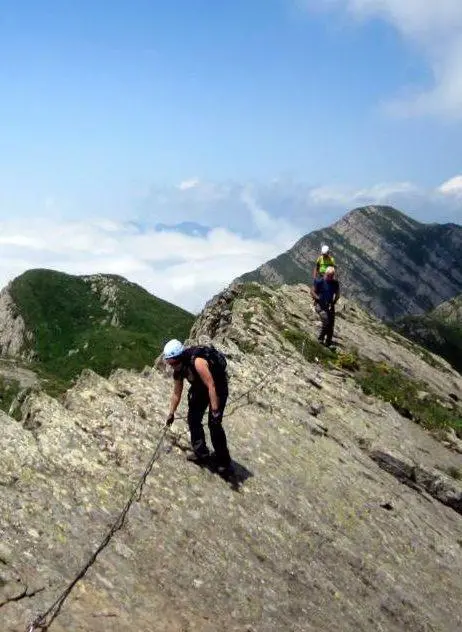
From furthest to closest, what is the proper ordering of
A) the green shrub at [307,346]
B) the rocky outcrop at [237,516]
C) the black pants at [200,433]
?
1. the green shrub at [307,346]
2. the black pants at [200,433]
3. the rocky outcrop at [237,516]

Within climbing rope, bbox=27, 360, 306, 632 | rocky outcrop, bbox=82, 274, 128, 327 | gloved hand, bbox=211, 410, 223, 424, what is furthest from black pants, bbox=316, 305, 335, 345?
rocky outcrop, bbox=82, 274, 128, 327

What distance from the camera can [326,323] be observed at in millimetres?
37219

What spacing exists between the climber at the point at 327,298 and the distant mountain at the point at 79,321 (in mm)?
90029

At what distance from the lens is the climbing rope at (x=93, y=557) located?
35.0 feet

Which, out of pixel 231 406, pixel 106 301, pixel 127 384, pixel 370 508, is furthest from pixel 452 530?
pixel 106 301

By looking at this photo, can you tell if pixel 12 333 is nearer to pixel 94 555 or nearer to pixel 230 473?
pixel 230 473

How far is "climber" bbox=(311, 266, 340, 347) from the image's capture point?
3612 cm

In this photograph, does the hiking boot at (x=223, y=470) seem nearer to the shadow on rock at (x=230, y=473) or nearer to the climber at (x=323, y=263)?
the shadow on rock at (x=230, y=473)

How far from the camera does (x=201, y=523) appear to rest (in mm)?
15766

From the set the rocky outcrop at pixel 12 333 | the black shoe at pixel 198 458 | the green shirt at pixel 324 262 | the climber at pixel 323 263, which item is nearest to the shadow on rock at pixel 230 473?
the black shoe at pixel 198 458

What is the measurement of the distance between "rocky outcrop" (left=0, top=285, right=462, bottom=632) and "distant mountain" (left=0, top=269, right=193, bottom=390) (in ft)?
336

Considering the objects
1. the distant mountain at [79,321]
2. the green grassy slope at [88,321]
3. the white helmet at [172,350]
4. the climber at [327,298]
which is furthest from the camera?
the distant mountain at [79,321]

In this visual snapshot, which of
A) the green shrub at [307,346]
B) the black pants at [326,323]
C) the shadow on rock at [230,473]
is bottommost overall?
the shadow on rock at [230,473]

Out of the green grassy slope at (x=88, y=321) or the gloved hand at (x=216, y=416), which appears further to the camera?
the green grassy slope at (x=88, y=321)
